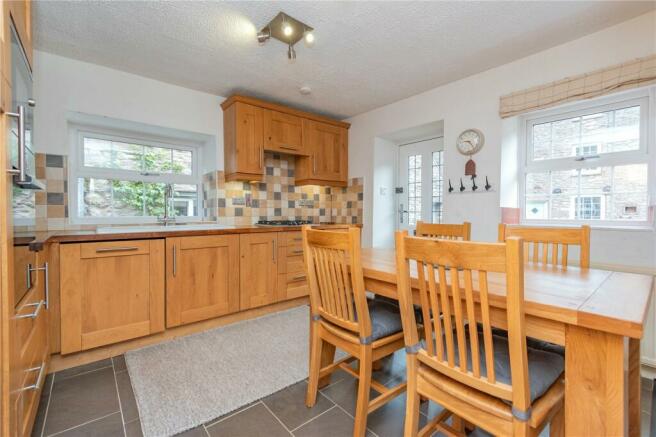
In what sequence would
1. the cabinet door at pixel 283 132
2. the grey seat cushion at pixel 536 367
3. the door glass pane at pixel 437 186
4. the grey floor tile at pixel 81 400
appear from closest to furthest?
the grey seat cushion at pixel 536 367 → the grey floor tile at pixel 81 400 → the cabinet door at pixel 283 132 → the door glass pane at pixel 437 186

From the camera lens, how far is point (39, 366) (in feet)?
4.70

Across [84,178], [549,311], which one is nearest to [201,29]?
[84,178]

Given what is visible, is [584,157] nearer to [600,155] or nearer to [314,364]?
[600,155]

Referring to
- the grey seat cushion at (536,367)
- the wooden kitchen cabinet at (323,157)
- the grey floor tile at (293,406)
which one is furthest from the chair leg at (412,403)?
the wooden kitchen cabinet at (323,157)

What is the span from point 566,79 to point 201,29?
2618mm

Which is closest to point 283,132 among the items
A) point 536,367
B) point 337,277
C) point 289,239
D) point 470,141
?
point 289,239

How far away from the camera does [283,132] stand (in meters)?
3.28

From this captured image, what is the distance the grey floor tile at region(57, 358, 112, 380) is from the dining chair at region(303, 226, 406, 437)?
1.47 meters

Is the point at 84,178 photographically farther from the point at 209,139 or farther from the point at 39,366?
the point at 39,366

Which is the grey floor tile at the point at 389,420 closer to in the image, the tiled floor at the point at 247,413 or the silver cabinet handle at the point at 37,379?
the tiled floor at the point at 247,413

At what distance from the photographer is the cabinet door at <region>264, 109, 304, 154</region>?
3.15m

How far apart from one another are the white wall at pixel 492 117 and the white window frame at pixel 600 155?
0.49ft

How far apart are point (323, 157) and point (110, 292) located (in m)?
2.52

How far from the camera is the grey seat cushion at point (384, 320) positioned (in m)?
1.33
